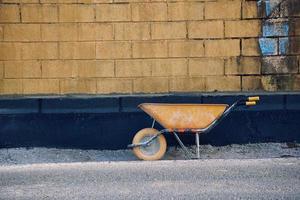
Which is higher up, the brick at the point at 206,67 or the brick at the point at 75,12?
the brick at the point at 75,12

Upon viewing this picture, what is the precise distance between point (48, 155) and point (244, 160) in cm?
265

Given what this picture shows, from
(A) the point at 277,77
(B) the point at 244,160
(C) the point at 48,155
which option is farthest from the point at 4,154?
(A) the point at 277,77

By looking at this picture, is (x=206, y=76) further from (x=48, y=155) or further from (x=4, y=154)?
(x=4, y=154)

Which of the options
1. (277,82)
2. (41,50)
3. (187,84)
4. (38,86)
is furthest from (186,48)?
(38,86)

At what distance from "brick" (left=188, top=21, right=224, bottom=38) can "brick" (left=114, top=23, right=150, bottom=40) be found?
24.5 inches

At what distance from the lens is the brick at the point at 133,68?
7.72 meters

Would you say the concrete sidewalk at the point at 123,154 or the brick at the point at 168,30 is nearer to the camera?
the concrete sidewalk at the point at 123,154

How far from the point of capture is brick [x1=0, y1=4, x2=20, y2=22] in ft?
24.9

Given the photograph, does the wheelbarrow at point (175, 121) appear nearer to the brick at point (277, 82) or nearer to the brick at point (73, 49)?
the brick at point (277, 82)

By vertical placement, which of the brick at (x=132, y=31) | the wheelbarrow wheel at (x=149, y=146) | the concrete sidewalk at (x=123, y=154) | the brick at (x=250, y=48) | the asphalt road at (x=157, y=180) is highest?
the brick at (x=132, y=31)

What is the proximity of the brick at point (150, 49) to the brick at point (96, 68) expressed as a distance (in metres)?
0.39

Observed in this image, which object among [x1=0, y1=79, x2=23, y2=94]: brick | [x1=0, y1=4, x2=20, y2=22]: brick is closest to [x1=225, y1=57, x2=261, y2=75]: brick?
[x1=0, y1=79, x2=23, y2=94]: brick

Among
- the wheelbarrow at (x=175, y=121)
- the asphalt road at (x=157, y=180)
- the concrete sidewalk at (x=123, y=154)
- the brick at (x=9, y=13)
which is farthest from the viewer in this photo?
the brick at (x=9, y=13)

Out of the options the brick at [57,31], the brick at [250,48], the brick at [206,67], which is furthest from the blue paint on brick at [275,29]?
the brick at [57,31]
